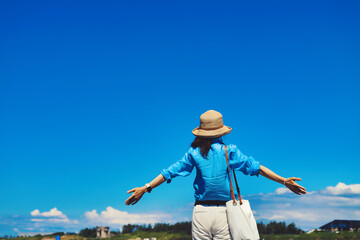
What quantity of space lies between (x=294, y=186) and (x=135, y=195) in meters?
2.72

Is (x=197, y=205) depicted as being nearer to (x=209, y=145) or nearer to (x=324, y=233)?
(x=209, y=145)

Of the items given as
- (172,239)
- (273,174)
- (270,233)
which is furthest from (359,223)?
(273,174)

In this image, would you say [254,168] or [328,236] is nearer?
[254,168]

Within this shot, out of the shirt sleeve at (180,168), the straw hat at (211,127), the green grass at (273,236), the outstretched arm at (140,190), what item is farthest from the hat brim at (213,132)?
the green grass at (273,236)

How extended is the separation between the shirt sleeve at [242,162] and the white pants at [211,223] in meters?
0.74

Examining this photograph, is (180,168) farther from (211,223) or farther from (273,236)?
(273,236)

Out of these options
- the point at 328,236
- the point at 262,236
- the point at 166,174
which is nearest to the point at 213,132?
the point at 166,174

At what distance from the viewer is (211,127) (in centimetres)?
687

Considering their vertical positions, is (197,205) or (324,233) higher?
(197,205)

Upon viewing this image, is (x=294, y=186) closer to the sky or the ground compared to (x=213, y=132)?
closer to the ground

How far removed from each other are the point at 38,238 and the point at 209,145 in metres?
25.7

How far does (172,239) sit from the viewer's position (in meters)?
28.5

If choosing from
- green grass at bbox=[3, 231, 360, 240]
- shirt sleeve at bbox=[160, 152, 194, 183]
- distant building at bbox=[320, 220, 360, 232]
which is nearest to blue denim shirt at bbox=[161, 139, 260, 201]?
shirt sleeve at bbox=[160, 152, 194, 183]

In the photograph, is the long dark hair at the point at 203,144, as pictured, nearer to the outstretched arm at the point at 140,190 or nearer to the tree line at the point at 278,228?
the outstretched arm at the point at 140,190
